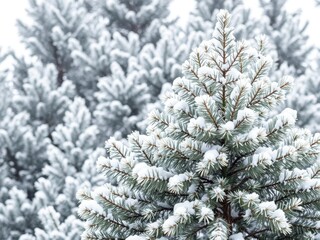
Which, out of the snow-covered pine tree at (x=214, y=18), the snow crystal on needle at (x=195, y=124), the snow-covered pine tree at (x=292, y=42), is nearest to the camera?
the snow crystal on needle at (x=195, y=124)

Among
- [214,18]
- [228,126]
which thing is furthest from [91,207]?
[214,18]

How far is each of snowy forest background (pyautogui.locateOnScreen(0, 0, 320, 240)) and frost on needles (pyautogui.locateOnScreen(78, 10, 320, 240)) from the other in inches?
108

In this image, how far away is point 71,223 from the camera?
575cm

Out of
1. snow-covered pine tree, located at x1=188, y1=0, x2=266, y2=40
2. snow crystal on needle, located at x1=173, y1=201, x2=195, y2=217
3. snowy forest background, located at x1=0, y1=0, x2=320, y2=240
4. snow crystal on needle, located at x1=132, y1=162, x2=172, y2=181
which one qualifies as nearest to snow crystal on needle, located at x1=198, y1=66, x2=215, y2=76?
snow crystal on needle, located at x1=132, y1=162, x2=172, y2=181

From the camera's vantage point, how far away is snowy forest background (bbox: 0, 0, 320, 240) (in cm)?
683

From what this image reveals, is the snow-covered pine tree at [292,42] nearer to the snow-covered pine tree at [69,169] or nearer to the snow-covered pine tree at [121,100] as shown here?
the snow-covered pine tree at [121,100]

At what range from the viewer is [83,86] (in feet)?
31.5

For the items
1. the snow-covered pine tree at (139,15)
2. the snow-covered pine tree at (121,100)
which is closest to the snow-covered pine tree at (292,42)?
the snow-covered pine tree at (139,15)

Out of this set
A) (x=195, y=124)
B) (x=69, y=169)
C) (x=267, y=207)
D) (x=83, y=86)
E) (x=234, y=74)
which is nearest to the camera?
(x=267, y=207)

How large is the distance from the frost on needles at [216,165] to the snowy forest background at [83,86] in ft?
9.02

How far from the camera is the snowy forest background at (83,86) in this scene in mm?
6828

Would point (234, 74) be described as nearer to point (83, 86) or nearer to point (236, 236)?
point (236, 236)

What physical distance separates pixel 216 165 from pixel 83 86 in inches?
281

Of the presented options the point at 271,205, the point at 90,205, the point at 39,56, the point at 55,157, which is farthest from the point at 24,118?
the point at 271,205
